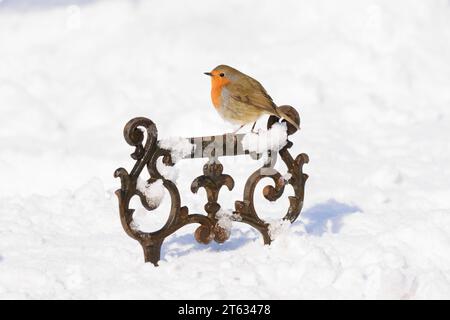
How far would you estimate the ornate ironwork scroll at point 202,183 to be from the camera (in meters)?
5.30

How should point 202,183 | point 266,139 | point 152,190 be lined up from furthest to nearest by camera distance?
point 266,139 → point 202,183 → point 152,190

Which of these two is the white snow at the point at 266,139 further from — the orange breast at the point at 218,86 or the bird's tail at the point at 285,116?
the orange breast at the point at 218,86

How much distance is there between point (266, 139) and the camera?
18.7 feet

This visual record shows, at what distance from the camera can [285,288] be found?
505cm

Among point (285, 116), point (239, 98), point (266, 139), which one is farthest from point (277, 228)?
point (239, 98)

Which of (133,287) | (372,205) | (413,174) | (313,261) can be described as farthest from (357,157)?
(133,287)

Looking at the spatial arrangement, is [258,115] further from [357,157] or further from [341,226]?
[357,157]

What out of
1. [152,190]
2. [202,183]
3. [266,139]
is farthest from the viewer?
[266,139]

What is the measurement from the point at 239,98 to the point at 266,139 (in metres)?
0.33

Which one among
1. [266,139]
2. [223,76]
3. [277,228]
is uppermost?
[223,76]

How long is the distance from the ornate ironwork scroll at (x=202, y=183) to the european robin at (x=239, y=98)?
5.7 inches

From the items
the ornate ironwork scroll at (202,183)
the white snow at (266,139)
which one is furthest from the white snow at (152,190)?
the white snow at (266,139)

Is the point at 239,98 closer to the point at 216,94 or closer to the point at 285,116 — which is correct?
the point at 216,94

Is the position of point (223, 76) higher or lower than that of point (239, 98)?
higher
